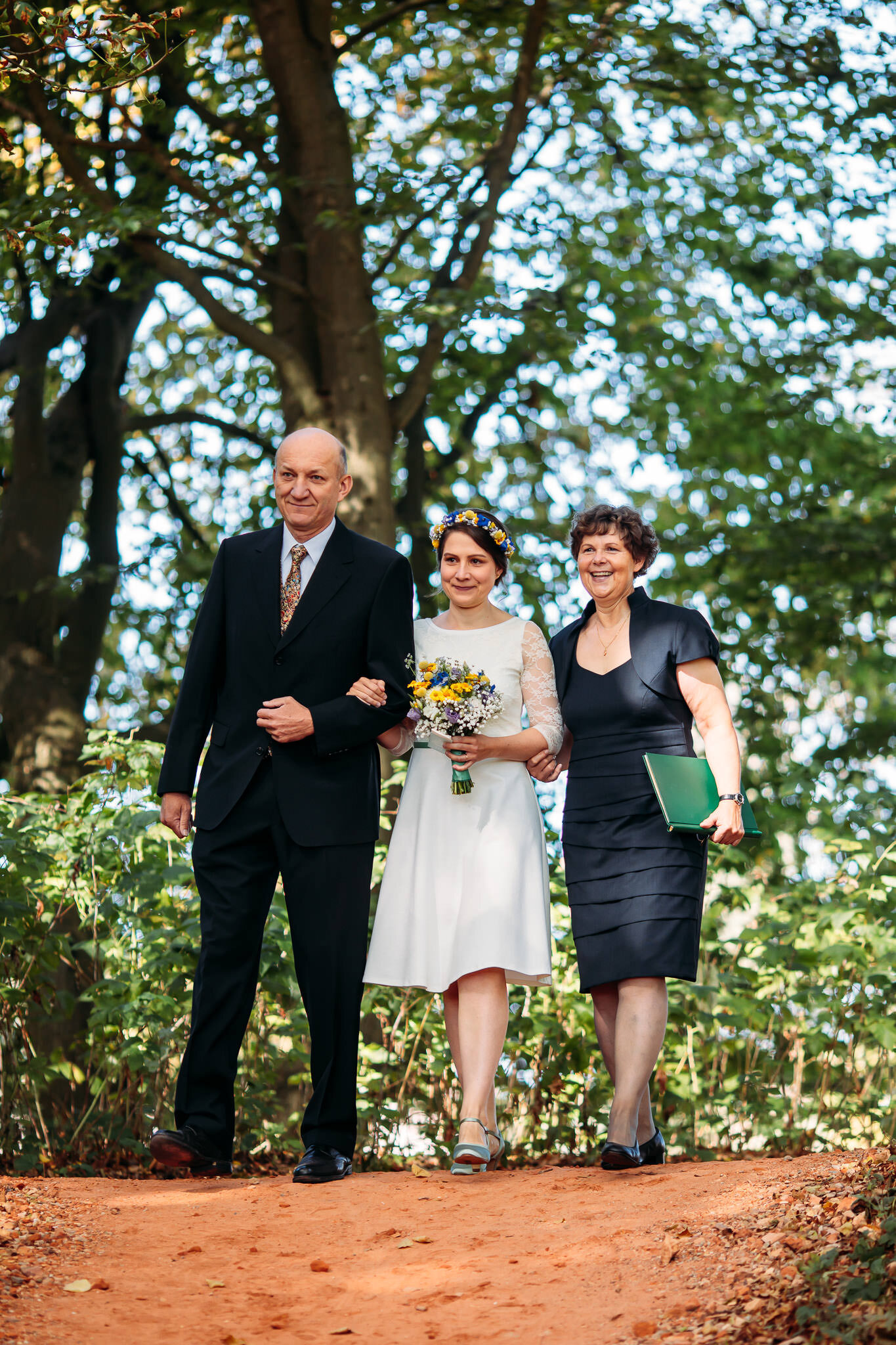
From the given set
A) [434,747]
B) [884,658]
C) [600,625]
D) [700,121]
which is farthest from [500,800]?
[884,658]

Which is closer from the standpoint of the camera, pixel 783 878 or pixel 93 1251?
pixel 93 1251

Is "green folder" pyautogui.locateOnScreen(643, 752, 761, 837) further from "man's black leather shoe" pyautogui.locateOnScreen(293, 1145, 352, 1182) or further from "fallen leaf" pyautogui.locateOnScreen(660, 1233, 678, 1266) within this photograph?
"man's black leather shoe" pyautogui.locateOnScreen(293, 1145, 352, 1182)

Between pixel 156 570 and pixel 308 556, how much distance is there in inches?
323

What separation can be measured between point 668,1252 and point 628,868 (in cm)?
145

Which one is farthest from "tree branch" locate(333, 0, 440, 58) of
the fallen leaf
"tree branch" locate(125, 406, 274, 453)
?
the fallen leaf

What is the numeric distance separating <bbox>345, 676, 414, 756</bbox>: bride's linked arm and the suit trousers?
400 millimetres

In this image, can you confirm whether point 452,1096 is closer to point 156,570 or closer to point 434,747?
→ point 434,747

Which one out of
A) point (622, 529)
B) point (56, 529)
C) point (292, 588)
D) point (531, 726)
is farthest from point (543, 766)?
point (56, 529)

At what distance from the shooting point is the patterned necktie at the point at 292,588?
15.3ft

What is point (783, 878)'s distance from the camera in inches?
304

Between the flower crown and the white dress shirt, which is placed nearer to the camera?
the white dress shirt

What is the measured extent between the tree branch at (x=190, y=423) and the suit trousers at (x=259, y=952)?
25.9 feet

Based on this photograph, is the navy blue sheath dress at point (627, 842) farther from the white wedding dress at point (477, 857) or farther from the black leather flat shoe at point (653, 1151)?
the black leather flat shoe at point (653, 1151)

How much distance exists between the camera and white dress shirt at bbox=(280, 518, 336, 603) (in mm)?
4727
